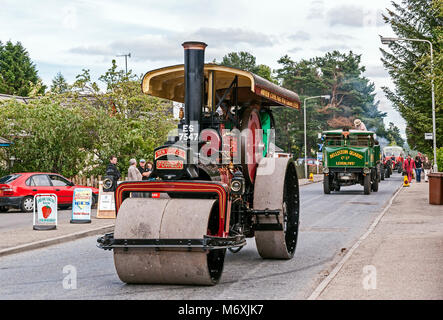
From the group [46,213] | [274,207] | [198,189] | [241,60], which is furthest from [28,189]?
[241,60]

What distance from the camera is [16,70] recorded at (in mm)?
69625

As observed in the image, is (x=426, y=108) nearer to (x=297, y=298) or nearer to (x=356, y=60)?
(x=297, y=298)

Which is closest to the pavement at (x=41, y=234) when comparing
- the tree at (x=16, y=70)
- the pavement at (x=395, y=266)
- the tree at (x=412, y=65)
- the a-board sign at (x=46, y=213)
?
the a-board sign at (x=46, y=213)

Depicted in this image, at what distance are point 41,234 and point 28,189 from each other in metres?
9.25

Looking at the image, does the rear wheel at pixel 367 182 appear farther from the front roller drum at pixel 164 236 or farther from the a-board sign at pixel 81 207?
the front roller drum at pixel 164 236

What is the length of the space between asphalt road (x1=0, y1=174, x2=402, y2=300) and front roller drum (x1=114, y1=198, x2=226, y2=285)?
0.19 meters

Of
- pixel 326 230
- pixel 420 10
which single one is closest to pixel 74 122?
pixel 326 230

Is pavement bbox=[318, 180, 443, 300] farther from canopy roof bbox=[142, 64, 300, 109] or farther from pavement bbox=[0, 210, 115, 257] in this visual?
pavement bbox=[0, 210, 115, 257]

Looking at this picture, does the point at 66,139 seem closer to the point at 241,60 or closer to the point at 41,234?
the point at 41,234

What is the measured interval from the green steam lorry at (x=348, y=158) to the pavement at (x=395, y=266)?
12.2 m

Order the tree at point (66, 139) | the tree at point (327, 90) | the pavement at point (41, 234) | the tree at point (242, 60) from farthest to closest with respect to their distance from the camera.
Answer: the tree at point (242, 60), the tree at point (327, 90), the tree at point (66, 139), the pavement at point (41, 234)

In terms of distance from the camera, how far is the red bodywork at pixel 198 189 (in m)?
8.27

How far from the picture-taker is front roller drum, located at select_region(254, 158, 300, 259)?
10023 mm

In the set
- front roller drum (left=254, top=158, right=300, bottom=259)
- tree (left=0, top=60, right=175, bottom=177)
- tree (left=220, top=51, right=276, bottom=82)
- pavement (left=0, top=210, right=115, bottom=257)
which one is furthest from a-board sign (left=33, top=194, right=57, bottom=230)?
tree (left=220, top=51, right=276, bottom=82)
